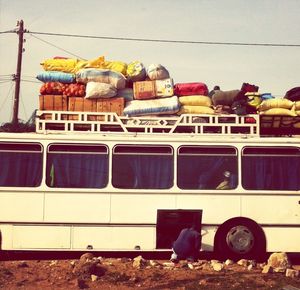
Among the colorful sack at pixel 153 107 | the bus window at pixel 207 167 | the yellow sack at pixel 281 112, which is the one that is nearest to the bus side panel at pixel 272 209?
the bus window at pixel 207 167

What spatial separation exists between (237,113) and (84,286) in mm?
4953

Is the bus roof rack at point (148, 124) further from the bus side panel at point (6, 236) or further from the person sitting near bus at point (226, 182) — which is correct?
the bus side panel at point (6, 236)

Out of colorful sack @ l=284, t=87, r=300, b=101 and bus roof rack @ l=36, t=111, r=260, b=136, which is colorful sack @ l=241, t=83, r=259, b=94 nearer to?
colorful sack @ l=284, t=87, r=300, b=101

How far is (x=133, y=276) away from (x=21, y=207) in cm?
299

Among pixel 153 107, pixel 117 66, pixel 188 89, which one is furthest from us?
pixel 117 66

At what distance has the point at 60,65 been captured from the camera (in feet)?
37.0

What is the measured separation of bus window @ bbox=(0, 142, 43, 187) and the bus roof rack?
18.5 inches

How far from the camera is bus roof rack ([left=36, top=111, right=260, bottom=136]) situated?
10734 mm

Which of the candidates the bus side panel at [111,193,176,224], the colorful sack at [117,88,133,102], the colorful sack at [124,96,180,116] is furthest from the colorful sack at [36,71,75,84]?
the bus side panel at [111,193,176,224]

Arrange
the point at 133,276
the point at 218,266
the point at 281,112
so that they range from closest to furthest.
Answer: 1. the point at 133,276
2. the point at 218,266
3. the point at 281,112

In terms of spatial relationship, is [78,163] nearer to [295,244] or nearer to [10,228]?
[10,228]

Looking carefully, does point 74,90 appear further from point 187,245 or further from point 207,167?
point 187,245

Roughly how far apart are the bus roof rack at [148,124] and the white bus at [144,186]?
0.02m

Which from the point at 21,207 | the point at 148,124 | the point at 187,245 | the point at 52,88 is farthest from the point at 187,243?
the point at 52,88
